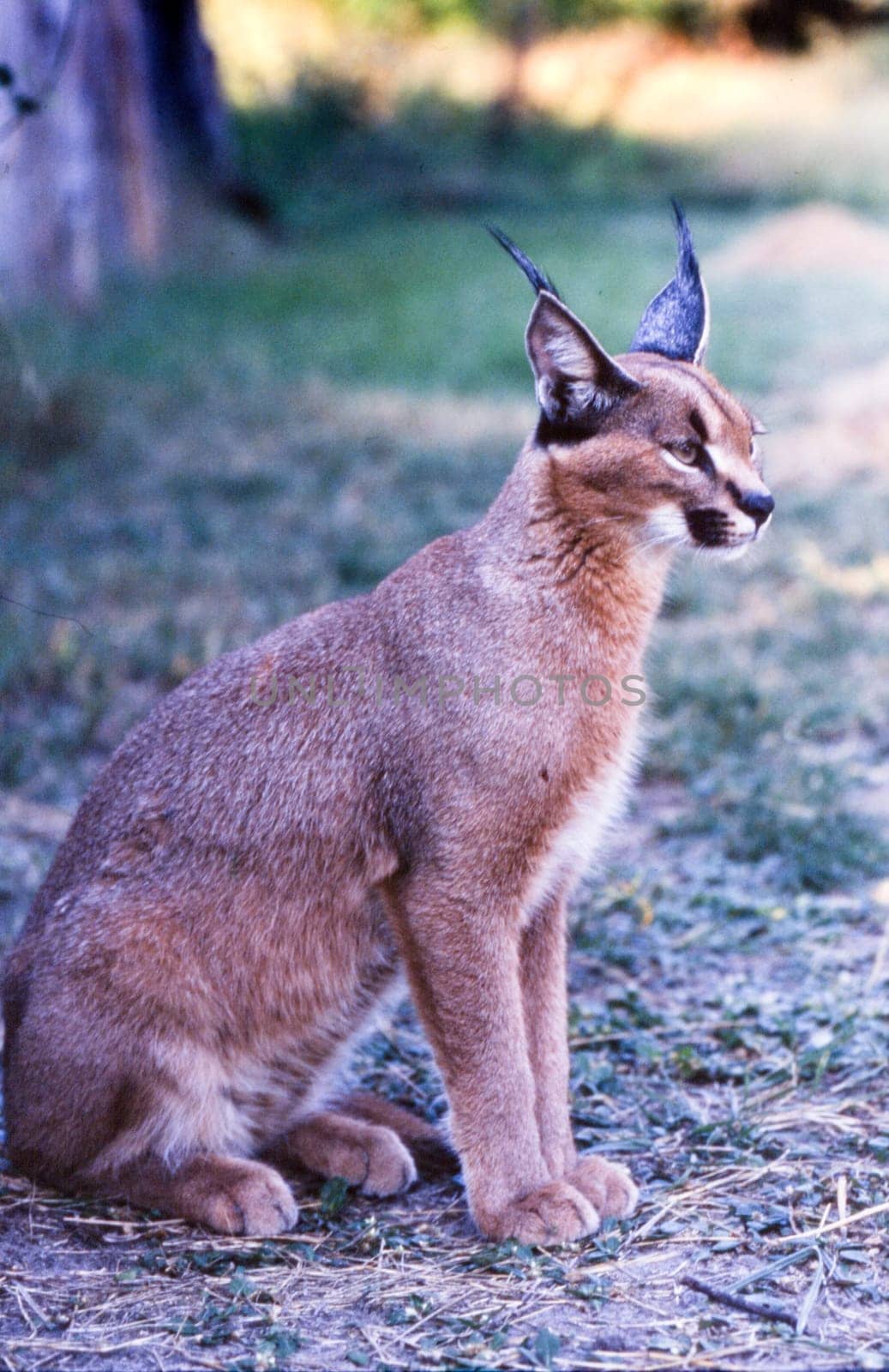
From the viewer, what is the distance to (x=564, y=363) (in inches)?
127

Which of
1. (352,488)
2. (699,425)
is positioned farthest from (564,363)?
(352,488)

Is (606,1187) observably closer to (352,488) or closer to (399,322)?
(352,488)

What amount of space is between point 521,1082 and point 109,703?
3.07 meters

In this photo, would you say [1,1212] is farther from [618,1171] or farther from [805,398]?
[805,398]

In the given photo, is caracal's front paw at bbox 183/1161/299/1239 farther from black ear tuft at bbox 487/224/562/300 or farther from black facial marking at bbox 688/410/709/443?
black ear tuft at bbox 487/224/562/300

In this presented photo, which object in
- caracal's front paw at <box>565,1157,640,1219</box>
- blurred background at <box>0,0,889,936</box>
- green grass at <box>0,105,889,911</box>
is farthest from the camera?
blurred background at <box>0,0,889,936</box>

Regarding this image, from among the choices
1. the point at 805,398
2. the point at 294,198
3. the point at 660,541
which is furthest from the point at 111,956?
the point at 294,198

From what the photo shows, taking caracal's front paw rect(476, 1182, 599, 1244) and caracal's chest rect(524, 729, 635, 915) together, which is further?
caracal's chest rect(524, 729, 635, 915)

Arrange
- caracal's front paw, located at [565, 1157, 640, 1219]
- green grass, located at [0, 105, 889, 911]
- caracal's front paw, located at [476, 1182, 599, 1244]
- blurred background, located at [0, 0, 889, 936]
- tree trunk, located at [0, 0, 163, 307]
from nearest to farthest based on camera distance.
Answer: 1. caracal's front paw, located at [476, 1182, 599, 1244]
2. caracal's front paw, located at [565, 1157, 640, 1219]
3. green grass, located at [0, 105, 889, 911]
4. blurred background, located at [0, 0, 889, 936]
5. tree trunk, located at [0, 0, 163, 307]

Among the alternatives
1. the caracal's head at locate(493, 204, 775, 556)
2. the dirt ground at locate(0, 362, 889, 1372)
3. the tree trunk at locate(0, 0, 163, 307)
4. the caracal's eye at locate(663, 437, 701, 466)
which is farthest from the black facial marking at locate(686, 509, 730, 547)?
the tree trunk at locate(0, 0, 163, 307)

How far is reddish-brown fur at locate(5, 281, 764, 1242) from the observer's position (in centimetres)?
317

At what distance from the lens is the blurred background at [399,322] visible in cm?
583

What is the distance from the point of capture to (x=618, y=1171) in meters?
3.26

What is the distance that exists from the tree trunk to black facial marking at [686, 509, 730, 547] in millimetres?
5542
